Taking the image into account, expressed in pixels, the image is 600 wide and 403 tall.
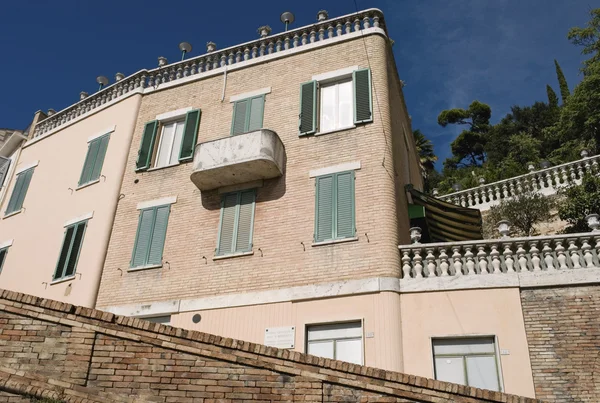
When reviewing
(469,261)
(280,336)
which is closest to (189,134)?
(280,336)

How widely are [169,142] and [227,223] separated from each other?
405cm

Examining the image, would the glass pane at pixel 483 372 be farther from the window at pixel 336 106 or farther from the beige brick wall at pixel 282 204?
the window at pixel 336 106

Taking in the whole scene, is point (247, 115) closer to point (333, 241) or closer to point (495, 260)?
point (333, 241)

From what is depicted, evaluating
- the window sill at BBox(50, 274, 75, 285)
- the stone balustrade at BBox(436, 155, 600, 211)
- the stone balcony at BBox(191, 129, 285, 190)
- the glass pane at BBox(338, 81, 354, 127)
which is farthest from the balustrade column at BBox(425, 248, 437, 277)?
the window sill at BBox(50, 274, 75, 285)

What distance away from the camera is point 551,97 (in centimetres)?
4300

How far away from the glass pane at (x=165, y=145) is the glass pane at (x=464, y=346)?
9.25 m

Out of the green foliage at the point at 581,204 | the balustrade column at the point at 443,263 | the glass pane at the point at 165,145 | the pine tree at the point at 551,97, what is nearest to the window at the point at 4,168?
the glass pane at the point at 165,145

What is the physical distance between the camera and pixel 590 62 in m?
23.9

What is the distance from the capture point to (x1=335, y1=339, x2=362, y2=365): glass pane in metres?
10.6

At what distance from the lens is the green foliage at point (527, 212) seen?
1744 centimetres

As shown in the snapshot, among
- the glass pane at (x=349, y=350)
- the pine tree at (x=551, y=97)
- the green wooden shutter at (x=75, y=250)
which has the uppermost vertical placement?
the pine tree at (x=551, y=97)

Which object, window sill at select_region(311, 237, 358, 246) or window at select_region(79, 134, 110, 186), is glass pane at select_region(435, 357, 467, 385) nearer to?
window sill at select_region(311, 237, 358, 246)

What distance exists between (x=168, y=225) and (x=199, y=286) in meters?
2.20

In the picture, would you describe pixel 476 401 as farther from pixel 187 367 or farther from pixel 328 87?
pixel 328 87
